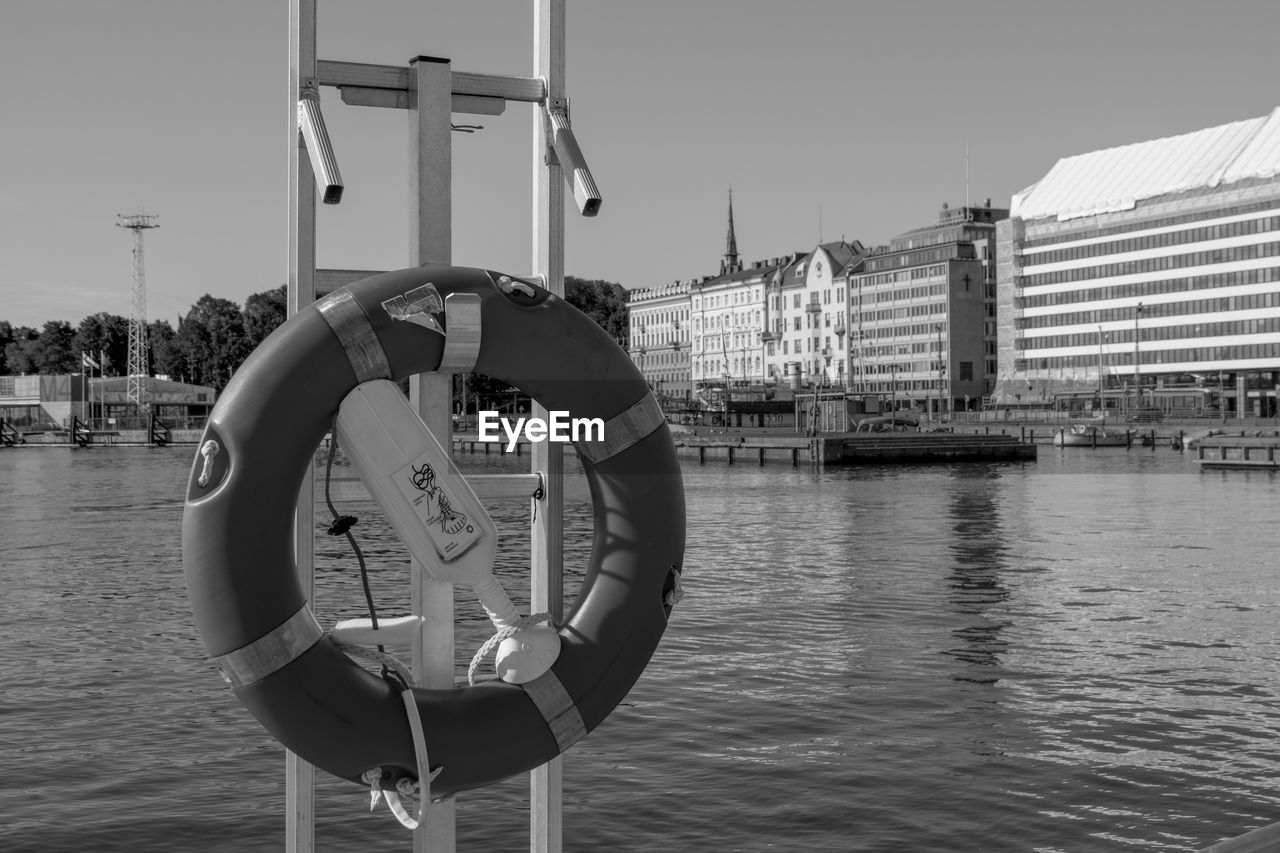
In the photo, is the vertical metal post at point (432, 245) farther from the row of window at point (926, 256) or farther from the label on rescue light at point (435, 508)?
the row of window at point (926, 256)

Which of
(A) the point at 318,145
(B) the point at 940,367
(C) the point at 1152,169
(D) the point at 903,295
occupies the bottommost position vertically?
(A) the point at 318,145

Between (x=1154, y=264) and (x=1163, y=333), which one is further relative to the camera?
(x=1154, y=264)

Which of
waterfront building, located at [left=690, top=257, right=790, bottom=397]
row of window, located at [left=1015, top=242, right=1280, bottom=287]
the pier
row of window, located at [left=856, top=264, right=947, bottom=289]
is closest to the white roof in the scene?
row of window, located at [left=1015, top=242, right=1280, bottom=287]

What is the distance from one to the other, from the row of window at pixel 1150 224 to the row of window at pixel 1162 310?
5.60 meters

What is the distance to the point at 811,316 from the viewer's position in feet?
404

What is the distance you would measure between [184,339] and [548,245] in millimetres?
128818

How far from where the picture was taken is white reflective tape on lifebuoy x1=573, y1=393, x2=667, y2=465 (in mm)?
3391

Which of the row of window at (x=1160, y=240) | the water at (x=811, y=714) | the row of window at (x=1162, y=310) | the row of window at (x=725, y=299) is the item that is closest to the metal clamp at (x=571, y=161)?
the water at (x=811, y=714)

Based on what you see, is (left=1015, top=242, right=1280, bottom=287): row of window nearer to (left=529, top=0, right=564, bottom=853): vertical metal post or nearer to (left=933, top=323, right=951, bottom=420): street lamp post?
(left=933, top=323, right=951, bottom=420): street lamp post

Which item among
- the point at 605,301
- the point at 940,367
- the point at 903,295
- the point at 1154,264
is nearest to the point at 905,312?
the point at 903,295

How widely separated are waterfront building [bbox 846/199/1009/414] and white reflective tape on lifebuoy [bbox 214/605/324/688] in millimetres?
105798

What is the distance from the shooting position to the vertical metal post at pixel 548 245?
11.0ft

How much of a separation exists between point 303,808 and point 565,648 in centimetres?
76

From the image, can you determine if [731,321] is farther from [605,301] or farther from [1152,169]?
[1152,169]
